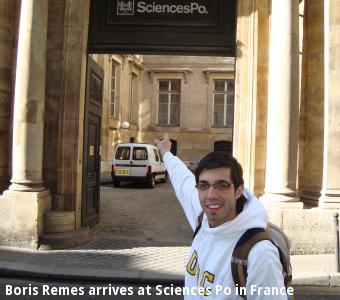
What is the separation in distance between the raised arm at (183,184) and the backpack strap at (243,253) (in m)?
0.57

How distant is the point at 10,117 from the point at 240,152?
470 cm

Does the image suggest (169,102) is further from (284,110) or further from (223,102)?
(284,110)

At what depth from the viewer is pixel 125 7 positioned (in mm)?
10047

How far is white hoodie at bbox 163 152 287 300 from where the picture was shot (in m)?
1.69

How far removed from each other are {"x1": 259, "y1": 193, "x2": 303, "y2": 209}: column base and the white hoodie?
254 inches

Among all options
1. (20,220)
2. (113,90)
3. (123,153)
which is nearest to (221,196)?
Result: (20,220)

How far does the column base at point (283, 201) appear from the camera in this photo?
8.38 metres

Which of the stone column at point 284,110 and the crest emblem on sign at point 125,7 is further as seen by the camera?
the crest emblem on sign at point 125,7

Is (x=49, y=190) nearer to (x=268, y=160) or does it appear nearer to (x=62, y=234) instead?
(x=62, y=234)

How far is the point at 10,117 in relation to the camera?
9.48 meters

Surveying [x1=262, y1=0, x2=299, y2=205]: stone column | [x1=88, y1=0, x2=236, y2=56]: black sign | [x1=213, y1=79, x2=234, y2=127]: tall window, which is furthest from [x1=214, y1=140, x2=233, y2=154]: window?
[x1=262, y1=0, x2=299, y2=205]: stone column

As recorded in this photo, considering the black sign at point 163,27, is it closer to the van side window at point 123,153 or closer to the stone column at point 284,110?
the stone column at point 284,110

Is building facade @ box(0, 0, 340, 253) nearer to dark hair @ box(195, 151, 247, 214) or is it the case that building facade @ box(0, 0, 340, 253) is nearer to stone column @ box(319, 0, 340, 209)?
stone column @ box(319, 0, 340, 209)

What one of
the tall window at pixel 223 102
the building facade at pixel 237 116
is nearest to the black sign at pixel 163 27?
the building facade at pixel 237 116
